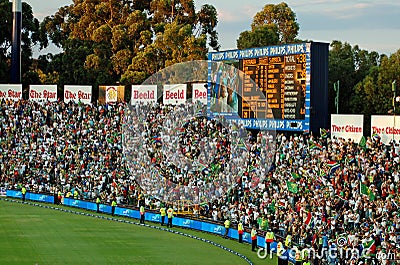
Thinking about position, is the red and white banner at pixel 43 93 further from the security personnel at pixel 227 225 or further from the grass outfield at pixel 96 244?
the security personnel at pixel 227 225

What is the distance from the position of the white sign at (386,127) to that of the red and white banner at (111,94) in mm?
24654

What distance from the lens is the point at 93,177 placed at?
1788 inches

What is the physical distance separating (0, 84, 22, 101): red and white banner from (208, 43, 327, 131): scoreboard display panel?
80.5 feet

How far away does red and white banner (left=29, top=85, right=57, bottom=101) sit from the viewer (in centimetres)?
5512

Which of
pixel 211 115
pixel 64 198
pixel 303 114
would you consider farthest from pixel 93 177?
pixel 303 114

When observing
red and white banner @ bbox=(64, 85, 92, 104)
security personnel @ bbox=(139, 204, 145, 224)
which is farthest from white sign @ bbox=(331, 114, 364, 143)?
red and white banner @ bbox=(64, 85, 92, 104)

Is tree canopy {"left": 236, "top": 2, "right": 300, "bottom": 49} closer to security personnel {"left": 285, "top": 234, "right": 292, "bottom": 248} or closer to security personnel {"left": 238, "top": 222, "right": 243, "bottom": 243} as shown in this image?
security personnel {"left": 238, "top": 222, "right": 243, "bottom": 243}

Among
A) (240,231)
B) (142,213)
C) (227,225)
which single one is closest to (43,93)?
(142,213)

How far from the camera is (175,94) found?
47.2 m

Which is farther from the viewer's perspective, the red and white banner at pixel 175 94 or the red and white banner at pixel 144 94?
the red and white banner at pixel 144 94

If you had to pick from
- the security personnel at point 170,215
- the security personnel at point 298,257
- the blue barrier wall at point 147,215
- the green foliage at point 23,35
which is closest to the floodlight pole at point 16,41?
the green foliage at point 23,35

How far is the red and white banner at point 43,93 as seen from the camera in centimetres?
5512

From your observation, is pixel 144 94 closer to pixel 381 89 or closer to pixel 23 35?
pixel 381 89

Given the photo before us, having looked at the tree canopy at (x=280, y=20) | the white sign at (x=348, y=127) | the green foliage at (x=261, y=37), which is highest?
the tree canopy at (x=280, y=20)
